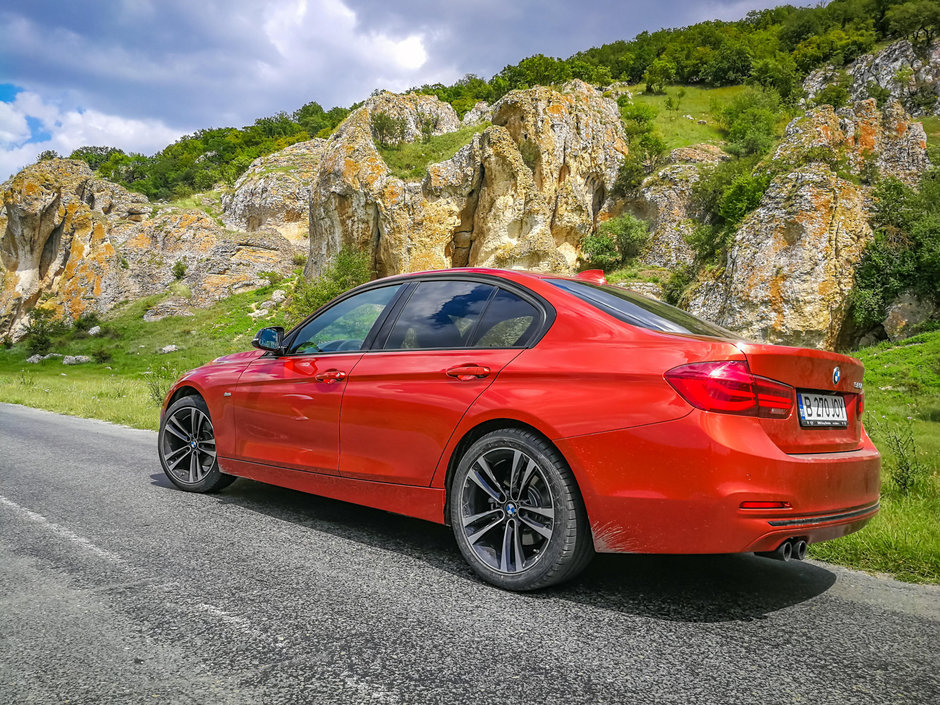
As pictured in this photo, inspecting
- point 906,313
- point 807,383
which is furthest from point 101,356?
point 906,313

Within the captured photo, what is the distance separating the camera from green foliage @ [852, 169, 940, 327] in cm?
2166

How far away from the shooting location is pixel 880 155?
91.1 ft

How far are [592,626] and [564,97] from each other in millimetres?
38949

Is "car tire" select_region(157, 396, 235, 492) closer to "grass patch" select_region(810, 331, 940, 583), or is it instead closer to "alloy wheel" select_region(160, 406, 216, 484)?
"alloy wheel" select_region(160, 406, 216, 484)

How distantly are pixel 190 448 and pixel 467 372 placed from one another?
2.98m

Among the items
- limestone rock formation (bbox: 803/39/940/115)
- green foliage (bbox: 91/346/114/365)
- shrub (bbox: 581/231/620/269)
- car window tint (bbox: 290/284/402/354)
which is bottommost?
green foliage (bbox: 91/346/114/365)

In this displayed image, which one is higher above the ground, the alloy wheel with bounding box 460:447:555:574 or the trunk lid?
the trunk lid

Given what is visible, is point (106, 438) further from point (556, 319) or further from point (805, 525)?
point (805, 525)

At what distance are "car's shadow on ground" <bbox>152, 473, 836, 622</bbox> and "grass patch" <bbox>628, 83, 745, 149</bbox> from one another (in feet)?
→ 160

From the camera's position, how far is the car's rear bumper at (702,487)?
2.35m

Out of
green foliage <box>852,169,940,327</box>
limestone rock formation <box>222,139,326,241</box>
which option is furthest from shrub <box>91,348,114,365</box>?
green foliage <box>852,169,940,327</box>

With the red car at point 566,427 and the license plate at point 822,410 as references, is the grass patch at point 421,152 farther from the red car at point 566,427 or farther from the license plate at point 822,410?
the license plate at point 822,410

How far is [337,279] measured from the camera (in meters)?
35.0

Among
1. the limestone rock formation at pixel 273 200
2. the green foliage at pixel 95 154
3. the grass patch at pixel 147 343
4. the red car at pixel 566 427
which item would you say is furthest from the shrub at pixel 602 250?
the green foliage at pixel 95 154
